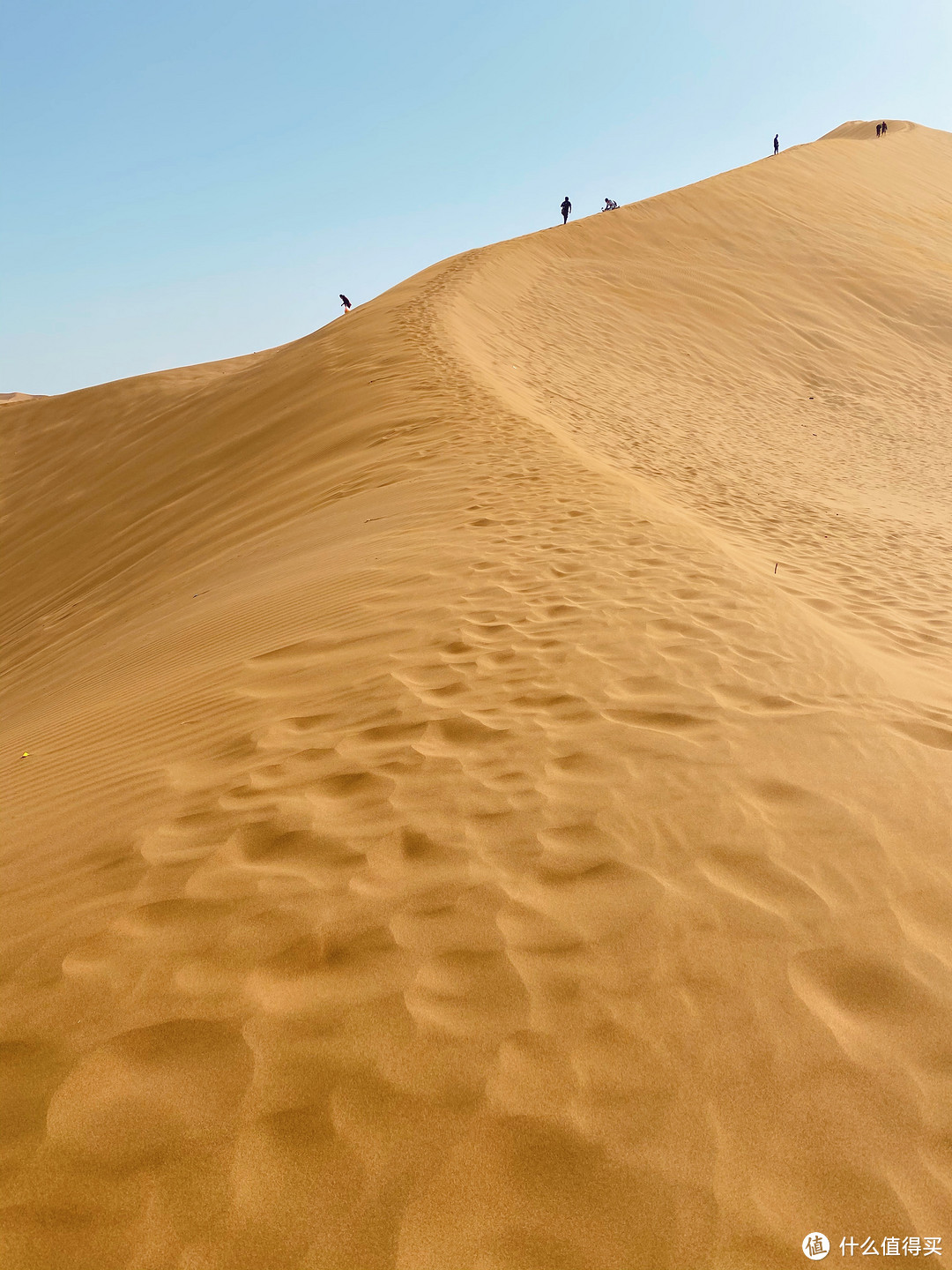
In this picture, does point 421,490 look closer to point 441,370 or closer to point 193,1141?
point 441,370

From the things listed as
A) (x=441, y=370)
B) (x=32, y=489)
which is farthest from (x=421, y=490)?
(x=32, y=489)

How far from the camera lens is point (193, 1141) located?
1750 millimetres

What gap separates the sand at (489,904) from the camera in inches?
64.9

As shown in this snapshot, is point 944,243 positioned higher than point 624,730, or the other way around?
point 944,243

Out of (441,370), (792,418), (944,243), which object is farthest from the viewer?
(944,243)

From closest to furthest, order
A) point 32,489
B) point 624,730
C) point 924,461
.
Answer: point 624,730, point 924,461, point 32,489

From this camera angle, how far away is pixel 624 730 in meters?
3.38

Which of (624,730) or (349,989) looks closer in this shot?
(349,989)

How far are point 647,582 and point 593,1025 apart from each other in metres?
3.55

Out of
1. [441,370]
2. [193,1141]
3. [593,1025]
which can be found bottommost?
[593,1025]

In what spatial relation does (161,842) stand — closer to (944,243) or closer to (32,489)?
(32,489)

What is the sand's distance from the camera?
1.65 meters

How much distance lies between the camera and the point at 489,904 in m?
2.40

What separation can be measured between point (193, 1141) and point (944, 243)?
32.4m
